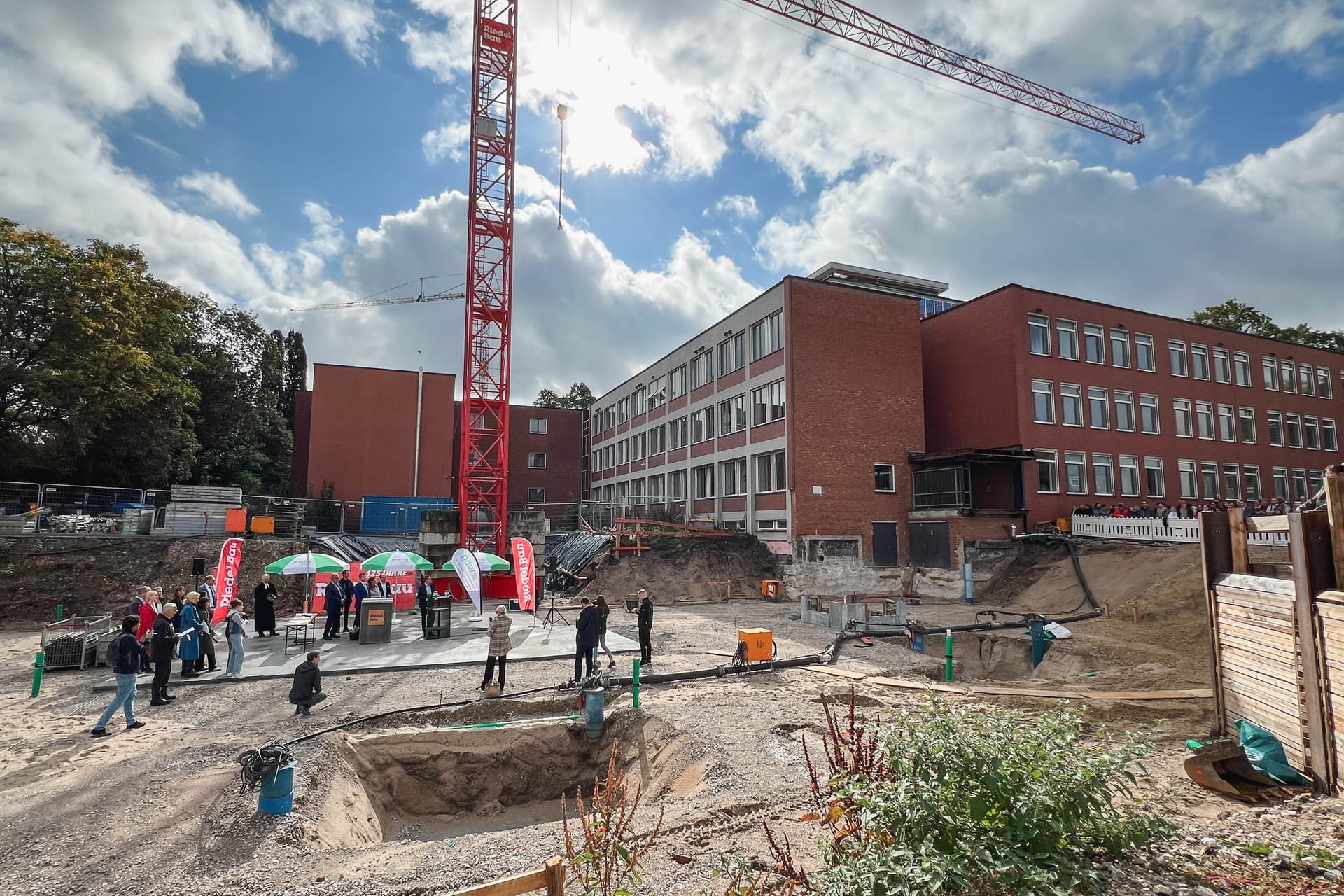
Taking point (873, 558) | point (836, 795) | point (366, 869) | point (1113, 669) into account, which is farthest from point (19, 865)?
point (873, 558)

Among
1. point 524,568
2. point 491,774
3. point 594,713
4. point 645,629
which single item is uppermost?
point 524,568

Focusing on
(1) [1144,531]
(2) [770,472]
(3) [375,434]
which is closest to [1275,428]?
(1) [1144,531]

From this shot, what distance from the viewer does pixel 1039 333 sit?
102 ft

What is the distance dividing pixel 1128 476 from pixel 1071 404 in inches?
198

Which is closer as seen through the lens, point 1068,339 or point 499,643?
point 499,643

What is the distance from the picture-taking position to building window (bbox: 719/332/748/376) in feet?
115

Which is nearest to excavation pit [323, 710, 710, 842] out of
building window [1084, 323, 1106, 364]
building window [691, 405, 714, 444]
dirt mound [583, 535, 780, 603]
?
dirt mound [583, 535, 780, 603]

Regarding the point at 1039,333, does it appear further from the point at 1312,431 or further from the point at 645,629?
the point at 645,629

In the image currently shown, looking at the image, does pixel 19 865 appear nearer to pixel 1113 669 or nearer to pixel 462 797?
pixel 462 797

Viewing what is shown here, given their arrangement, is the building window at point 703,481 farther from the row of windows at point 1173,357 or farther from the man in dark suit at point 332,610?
the man in dark suit at point 332,610

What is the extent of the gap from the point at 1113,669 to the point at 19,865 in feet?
62.4

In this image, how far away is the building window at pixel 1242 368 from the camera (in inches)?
1455

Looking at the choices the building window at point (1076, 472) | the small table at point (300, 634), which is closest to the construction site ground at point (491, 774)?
the small table at point (300, 634)

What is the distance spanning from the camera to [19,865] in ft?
21.6
